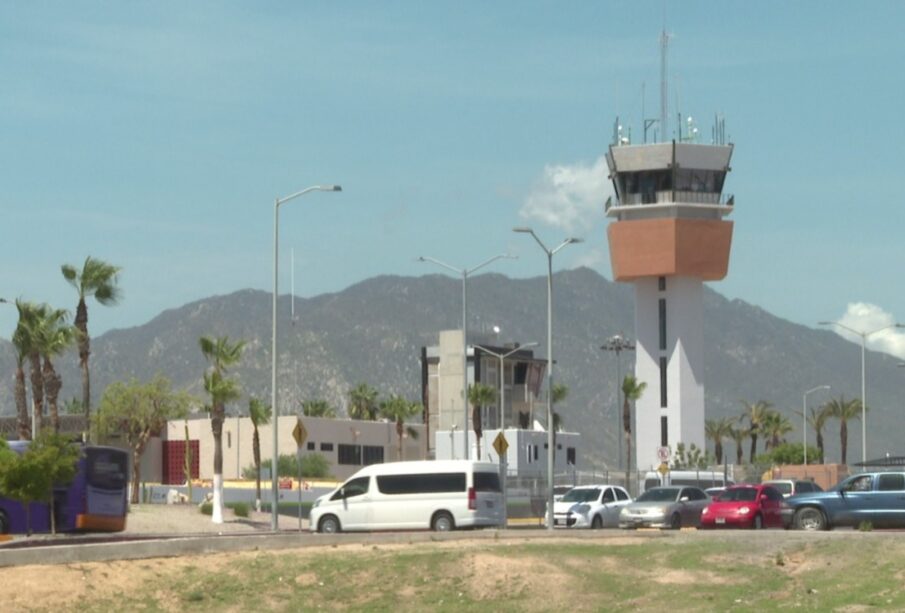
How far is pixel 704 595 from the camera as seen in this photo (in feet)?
120

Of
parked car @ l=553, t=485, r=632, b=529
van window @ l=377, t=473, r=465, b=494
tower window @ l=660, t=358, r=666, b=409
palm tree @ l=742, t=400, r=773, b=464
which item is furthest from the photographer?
palm tree @ l=742, t=400, r=773, b=464

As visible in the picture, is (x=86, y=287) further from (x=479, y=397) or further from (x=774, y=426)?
(x=774, y=426)

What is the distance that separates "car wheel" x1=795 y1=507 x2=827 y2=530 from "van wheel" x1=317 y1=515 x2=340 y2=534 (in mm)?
14366

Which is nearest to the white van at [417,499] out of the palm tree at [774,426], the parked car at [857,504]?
the parked car at [857,504]

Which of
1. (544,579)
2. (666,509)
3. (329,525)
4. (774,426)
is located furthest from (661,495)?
(774,426)

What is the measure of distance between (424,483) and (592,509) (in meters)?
10.5

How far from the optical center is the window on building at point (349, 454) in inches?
5615

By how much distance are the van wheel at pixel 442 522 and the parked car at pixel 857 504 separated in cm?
1055

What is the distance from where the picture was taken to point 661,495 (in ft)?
189

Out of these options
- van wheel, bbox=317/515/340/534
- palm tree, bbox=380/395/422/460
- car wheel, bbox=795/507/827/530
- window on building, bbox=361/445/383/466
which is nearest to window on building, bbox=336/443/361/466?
window on building, bbox=361/445/383/466

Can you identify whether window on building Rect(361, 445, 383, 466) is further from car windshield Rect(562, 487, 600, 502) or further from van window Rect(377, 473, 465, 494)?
van window Rect(377, 473, 465, 494)

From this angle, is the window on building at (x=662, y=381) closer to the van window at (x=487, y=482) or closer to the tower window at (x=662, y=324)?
the tower window at (x=662, y=324)

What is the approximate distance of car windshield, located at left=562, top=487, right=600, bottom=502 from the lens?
62156 mm

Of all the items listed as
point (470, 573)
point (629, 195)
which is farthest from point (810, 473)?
point (470, 573)
